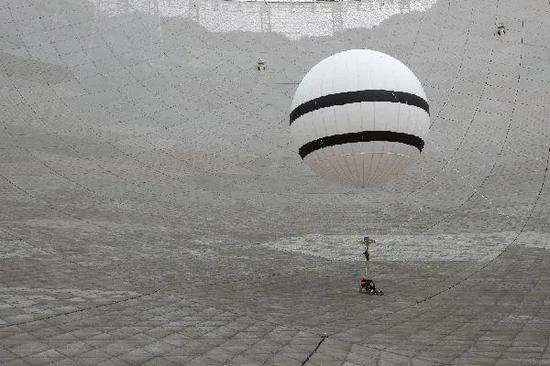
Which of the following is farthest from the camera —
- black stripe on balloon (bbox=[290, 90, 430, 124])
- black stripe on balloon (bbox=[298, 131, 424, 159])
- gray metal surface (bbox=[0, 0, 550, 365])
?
black stripe on balloon (bbox=[298, 131, 424, 159])

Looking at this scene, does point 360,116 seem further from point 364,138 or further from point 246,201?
point 246,201

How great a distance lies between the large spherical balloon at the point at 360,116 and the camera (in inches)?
366

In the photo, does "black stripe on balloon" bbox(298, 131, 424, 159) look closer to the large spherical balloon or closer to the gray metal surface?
the large spherical balloon

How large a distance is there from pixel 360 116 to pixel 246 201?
328 inches

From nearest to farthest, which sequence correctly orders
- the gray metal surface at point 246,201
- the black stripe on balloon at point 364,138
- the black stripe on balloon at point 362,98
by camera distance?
the gray metal surface at point 246,201, the black stripe on balloon at point 362,98, the black stripe on balloon at point 364,138

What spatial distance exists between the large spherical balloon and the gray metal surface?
9.89ft

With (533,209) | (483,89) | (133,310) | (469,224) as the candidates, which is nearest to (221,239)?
(133,310)

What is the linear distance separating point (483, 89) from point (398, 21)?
510cm

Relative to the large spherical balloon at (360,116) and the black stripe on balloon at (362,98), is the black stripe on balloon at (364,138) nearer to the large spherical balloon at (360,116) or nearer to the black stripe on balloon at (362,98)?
the large spherical balloon at (360,116)

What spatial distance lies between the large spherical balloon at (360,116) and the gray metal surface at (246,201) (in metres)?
3.01

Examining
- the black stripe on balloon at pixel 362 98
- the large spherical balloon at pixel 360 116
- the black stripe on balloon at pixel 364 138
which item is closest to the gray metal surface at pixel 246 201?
the large spherical balloon at pixel 360 116

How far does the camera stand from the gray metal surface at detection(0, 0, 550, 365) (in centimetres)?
709

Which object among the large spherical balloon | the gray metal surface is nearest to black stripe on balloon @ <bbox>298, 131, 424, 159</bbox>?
the large spherical balloon

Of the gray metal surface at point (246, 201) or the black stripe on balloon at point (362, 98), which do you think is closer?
the gray metal surface at point (246, 201)
